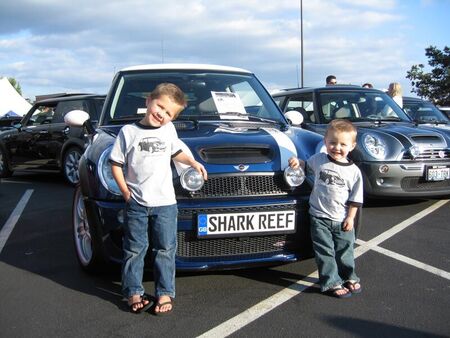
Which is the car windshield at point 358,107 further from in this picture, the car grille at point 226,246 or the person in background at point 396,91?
the car grille at point 226,246

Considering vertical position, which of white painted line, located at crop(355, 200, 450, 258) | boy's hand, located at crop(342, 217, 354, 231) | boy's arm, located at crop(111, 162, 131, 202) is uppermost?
boy's arm, located at crop(111, 162, 131, 202)

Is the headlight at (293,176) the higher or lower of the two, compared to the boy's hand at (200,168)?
lower

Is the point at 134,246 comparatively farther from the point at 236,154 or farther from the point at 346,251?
the point at 346,251

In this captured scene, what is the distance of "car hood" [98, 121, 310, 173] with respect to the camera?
3.34 metres

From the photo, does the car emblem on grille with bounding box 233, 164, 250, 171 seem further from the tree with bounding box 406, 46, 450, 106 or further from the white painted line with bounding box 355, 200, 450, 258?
the tree with bounding box 406, 46, 450, 106

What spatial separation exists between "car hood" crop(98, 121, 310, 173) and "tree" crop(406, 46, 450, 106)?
2990cm

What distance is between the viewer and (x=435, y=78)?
31.1 meters

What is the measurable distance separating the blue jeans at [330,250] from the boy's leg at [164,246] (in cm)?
92

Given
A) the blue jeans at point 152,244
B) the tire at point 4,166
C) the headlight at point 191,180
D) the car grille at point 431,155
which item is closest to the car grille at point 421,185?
the car grille at point 431,155

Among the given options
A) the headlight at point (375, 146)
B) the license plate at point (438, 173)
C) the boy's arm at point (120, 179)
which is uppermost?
the boy's arm at point (120, 179)

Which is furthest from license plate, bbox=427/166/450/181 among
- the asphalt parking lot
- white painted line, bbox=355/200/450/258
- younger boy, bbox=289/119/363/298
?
younger boy, bbox=289/119/363/298

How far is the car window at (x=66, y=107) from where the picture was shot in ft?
29.4

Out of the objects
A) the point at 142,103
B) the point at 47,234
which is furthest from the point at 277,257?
the point at 47,234

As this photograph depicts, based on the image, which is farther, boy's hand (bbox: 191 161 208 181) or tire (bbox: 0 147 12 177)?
tire (bbox: 0 147 12 177)
